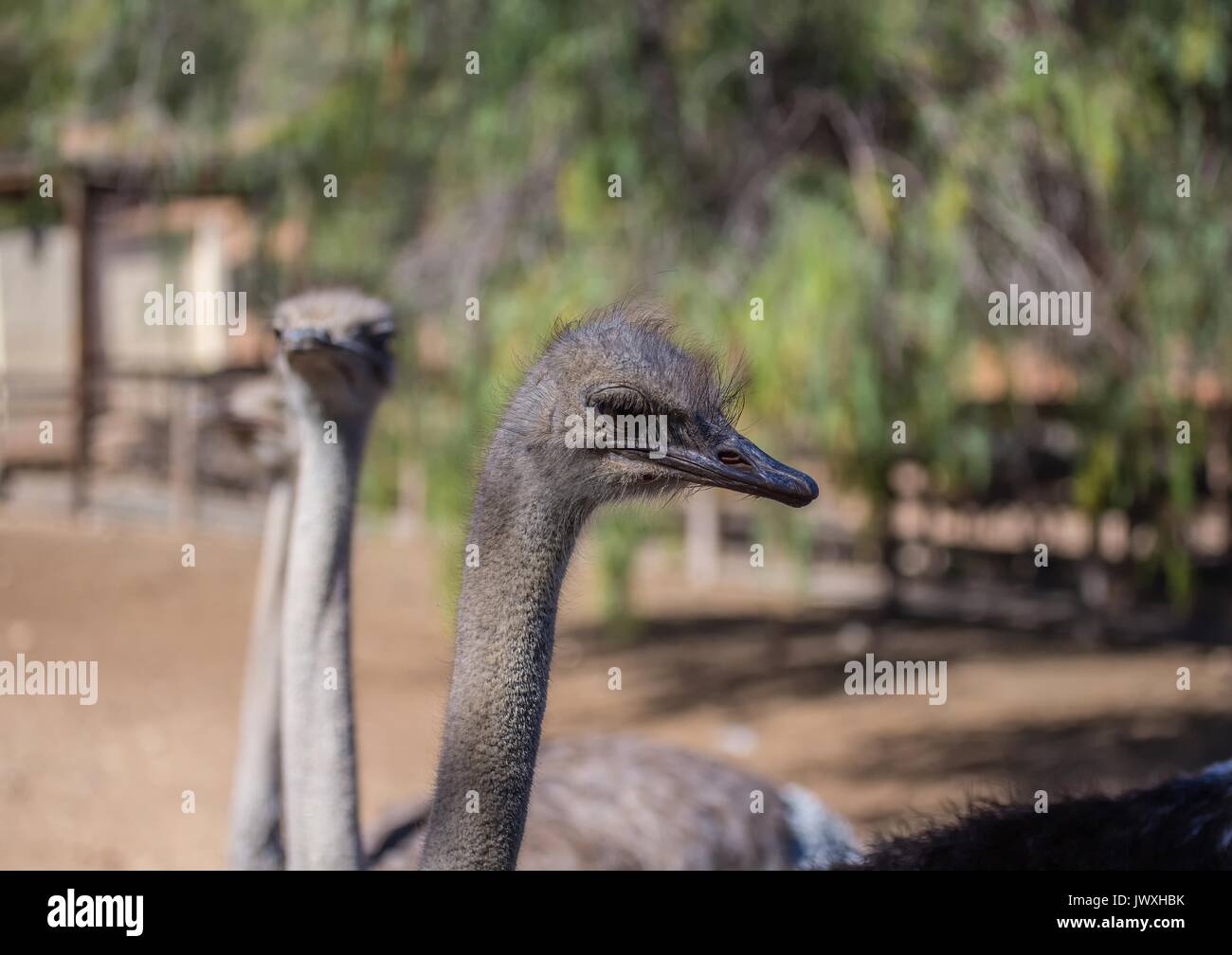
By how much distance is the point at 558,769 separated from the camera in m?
4.68

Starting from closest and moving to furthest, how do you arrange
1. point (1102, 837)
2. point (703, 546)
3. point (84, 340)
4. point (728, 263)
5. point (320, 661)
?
1. point (1102, 837)
2. point (320, 661)
3. point (728, 263)
4. point (703, 546)
5. point (84, 340)

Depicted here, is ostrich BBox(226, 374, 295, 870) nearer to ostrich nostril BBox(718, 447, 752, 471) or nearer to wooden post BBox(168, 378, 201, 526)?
ostrich nostril BBox(718, 447, 752, 471)

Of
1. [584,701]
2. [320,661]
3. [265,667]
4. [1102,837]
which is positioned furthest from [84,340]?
[1102,837]

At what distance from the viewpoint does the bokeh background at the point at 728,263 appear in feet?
22.4

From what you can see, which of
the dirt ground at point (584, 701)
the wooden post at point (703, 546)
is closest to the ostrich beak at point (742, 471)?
the dirt ground at point (584, 701)

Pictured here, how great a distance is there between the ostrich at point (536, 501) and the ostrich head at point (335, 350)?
0.99 m

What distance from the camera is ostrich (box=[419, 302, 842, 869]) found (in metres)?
2.37

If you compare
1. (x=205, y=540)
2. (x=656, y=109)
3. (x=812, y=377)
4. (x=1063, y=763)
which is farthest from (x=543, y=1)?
(x=205, y=540)

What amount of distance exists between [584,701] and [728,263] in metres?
2.81

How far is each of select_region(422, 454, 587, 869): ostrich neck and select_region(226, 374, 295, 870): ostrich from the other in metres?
1.54

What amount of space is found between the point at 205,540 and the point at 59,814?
270 inches

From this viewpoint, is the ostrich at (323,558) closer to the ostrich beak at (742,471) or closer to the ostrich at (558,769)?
the ostrich at (558,769)

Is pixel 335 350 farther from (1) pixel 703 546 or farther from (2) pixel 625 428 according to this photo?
(1) pixel 703 546

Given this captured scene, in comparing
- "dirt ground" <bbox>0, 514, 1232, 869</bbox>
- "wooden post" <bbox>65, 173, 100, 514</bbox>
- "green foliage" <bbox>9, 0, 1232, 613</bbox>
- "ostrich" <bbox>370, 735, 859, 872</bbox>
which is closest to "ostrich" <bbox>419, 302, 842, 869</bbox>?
"ostrich" <bbox>370, 735, 859, 872</bbox>
